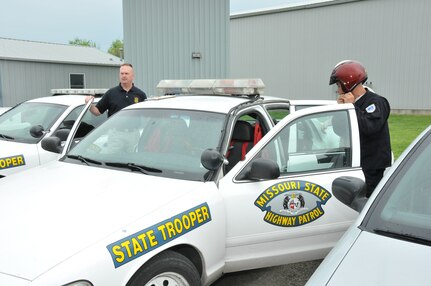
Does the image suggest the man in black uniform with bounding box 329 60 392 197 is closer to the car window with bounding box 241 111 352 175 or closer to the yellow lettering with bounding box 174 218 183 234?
the car window with bounding box 241 111 352 175

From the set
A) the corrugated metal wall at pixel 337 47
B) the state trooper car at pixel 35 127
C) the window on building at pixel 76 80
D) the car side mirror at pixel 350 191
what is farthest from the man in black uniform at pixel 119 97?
the window on building at pixel 76 80

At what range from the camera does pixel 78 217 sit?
231 cm

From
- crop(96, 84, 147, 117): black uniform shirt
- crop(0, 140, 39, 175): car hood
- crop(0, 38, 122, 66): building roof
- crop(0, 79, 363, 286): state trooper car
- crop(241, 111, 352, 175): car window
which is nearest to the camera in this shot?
crop(0, 79, 363, 286): state trooper car

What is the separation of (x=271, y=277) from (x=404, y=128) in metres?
11.4

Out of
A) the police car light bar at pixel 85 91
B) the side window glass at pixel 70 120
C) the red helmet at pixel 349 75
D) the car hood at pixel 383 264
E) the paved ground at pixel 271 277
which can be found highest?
the red helmet at pixel 349 75

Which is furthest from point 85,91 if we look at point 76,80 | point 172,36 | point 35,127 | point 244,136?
point 76,80

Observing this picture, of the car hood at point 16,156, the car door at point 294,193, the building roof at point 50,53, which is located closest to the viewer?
the car door at point 294,193

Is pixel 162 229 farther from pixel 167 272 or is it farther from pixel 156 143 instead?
pixel 156 143

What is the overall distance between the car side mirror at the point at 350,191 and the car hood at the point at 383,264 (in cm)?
62

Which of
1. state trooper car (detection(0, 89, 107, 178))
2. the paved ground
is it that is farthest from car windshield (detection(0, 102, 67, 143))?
the paved ground

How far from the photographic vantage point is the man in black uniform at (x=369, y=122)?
3.32 metres

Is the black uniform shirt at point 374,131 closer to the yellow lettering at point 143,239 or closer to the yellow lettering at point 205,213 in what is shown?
the yellow lettering at point 205,213

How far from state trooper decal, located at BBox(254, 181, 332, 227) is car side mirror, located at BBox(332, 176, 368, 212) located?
1.79 ft

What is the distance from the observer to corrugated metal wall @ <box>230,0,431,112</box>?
17297 mm
